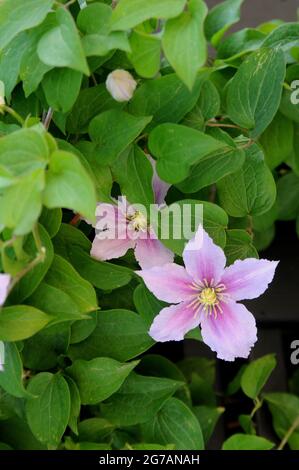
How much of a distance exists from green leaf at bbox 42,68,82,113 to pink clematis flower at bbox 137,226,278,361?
12cm

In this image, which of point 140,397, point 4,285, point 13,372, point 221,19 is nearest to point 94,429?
point 140,397

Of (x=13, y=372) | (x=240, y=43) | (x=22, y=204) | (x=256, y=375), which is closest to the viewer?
(x=22, y=204)

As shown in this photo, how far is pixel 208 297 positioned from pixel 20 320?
14 cm

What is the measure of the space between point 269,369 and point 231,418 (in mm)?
154

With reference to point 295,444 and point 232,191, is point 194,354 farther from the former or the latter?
point 232,191

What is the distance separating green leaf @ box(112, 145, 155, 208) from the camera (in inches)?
18.1

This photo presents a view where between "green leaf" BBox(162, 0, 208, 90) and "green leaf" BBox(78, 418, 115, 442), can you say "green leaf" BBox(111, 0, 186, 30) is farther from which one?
"green leaf" BBox(78, 418, 115, 442)

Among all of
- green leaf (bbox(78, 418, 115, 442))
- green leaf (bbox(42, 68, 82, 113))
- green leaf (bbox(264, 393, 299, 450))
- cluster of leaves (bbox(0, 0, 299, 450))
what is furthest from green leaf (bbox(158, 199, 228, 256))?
green leaf (bbox(264, 393, 299, 450))

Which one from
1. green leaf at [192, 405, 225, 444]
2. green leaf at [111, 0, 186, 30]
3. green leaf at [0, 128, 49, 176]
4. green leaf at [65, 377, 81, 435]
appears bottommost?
green leaf at [192, 405, 225, 444]

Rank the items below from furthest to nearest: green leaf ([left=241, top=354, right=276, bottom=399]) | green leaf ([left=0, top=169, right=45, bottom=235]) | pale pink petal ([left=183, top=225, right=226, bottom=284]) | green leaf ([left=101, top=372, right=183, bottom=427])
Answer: green leaf ([left=241, top=354, right=276, bottom=399]) → green leaf ([left=101, top=372, right=183, bottom=427]) → pale pink petal ([left=183, top=225, right=226, bottom=284]) → green leaf ([left=0, top=169, right=45, bottom=235])

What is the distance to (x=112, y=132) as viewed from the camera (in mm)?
458

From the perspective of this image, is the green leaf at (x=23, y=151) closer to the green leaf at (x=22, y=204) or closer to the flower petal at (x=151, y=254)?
the green leaf at (x=22, y=204)

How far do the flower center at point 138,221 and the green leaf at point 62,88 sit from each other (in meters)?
0.10

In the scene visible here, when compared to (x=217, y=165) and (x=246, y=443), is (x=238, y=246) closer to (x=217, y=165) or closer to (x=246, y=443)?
(x=217, y=165)
